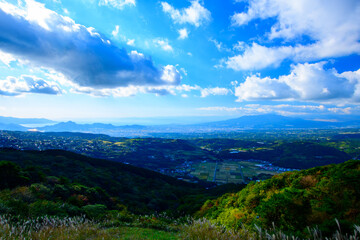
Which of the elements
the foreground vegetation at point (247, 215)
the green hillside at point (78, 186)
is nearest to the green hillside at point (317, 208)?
the foreground vegetation at point (247, 215)

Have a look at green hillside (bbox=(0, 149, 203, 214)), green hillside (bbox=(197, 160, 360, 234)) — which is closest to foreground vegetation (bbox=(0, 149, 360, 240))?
green hillside (bbox=(197, 160, 360, 234))

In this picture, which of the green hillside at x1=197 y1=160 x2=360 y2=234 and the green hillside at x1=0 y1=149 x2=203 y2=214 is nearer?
the green hillside at x1=197 y1=160 x2=360 y2=234

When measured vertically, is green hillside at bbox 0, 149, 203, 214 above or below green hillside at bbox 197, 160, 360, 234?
below

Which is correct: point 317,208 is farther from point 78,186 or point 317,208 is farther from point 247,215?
point 78,186

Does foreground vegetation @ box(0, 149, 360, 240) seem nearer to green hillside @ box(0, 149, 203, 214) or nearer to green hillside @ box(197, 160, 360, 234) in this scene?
green hillside @ box(197, 160, 360, 234)

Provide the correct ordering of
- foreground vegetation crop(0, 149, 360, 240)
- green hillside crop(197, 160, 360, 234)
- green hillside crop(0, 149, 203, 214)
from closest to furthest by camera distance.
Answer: foreground vegetation crop(0, 149, 360, 240) < green hillside crop(197, 160, 360, 234) < green hillside crop(0, 149, 203, 214)

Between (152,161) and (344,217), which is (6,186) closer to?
(344,217)

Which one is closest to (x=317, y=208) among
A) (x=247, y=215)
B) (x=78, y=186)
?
(x=247, y=215)

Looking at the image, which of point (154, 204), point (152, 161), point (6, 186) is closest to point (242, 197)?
point (154, 204)

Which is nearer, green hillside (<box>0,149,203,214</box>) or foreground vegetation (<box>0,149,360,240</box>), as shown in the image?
foreground vegetation (<box>0,149,360,240</box>)

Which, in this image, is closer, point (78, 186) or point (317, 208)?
point (317, 208)

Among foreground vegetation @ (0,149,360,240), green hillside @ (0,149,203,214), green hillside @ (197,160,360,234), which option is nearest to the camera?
foreground vegetation @ (0,149,360,240)
